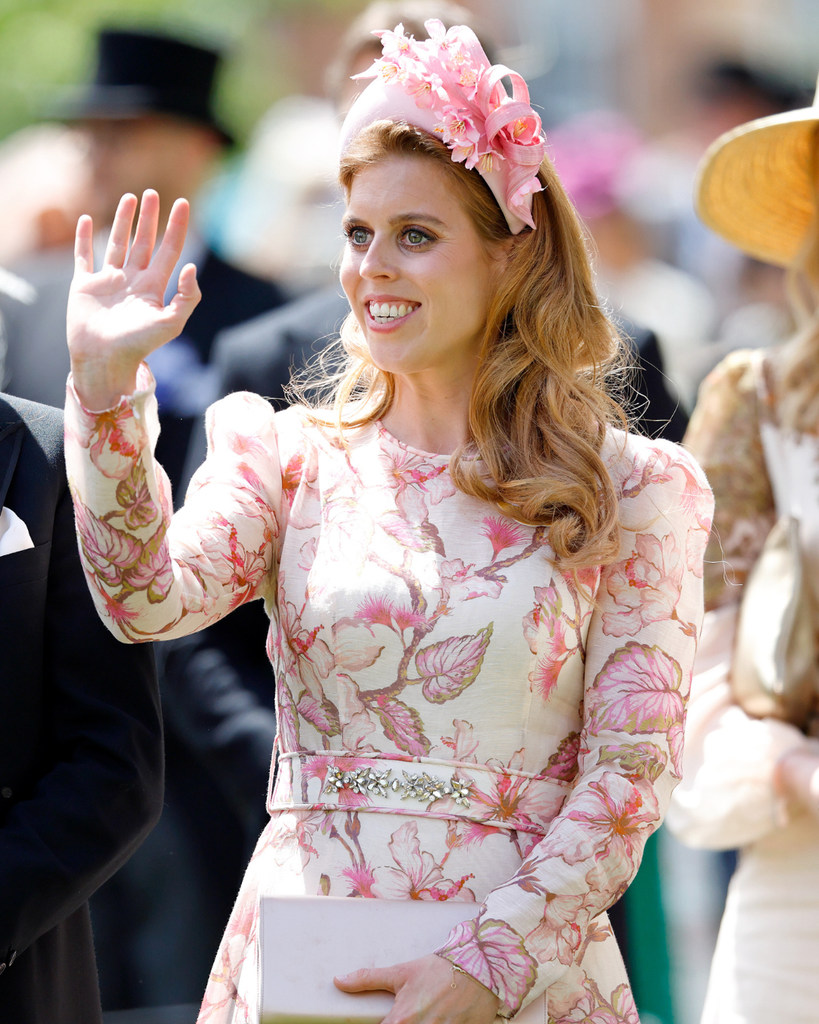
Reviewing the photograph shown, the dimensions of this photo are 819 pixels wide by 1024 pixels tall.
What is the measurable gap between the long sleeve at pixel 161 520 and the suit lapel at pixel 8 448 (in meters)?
0.23

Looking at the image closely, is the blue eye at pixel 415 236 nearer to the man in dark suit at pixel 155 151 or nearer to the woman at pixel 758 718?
the woman at pixel 758 718

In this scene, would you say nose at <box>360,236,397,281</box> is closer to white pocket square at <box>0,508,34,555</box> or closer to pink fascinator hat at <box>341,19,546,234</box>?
pink fascinator hat at <box>341,19,546,234</box>

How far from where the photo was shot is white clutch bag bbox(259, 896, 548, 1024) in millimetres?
2033

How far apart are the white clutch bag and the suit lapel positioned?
68 cm

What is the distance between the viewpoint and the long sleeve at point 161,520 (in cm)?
203

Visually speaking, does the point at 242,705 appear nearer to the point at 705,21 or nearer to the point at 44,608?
the point at 44,608

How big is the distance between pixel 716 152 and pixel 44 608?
2.00m

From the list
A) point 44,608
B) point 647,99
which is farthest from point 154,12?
point 44,608

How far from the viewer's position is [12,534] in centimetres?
224

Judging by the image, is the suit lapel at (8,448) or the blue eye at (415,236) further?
the blue eye at (415,236)

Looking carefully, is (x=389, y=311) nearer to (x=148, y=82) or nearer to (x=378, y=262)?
(x=378, y=262)

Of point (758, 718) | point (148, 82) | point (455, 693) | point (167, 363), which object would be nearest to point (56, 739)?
point (455, 693)

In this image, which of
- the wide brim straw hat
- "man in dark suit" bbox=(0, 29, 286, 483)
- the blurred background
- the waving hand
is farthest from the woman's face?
"man in dark suit" bbox=(0, 29, 286, 483)

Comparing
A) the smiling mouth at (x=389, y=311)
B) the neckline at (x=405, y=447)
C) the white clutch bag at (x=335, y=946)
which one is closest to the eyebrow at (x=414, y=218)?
the smiling mouth at (x=389, y=311)
